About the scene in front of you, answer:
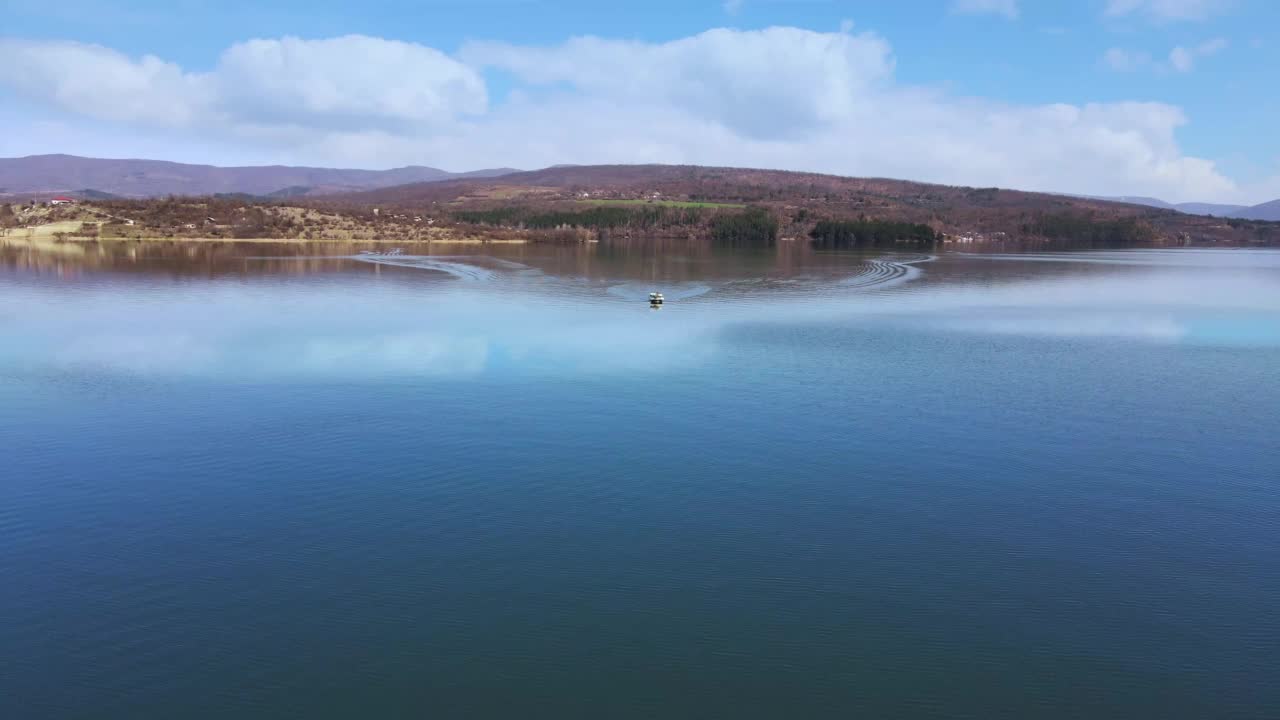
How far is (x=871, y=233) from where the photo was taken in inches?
4486

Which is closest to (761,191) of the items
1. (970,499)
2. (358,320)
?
(358,320)

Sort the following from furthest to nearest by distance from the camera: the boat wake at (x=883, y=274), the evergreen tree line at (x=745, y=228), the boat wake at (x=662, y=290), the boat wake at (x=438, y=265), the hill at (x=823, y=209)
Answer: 1. the hill at (x=823, y=209)
2. the evergreen tree line at (x=745, y=228)
3. the boat wake at (x=438, y=265)
4. the boat wake at (x=883, y=274)
5. the boat wake at (x=662, y=290)

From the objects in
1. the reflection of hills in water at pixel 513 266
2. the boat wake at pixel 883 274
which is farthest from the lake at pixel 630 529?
the boat wake at pixel 883 274

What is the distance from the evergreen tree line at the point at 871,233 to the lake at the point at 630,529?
9118 cm

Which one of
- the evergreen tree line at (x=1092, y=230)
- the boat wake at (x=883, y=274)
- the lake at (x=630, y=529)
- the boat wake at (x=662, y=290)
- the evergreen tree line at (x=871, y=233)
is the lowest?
the lake at (x=630, y=529)

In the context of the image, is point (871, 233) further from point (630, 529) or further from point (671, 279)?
point (630, 529)

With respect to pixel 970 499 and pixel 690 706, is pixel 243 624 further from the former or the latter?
pixel 970 499

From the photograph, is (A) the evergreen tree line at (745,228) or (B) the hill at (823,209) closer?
(A) the evergreen tree line at (745,228)

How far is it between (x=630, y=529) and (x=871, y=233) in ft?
359

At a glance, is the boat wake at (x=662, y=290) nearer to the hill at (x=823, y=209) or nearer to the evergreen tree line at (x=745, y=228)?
the hill at (x=823, y=209)

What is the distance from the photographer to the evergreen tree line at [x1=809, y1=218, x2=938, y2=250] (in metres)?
113

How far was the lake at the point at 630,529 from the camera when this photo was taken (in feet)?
25.6

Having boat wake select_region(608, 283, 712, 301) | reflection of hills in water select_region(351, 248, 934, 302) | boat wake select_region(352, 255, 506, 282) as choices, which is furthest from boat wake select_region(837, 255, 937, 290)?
boat wake select_region(352, 255, 506, 282)

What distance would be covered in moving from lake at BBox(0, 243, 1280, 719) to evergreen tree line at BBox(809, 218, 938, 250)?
91.2 meters
